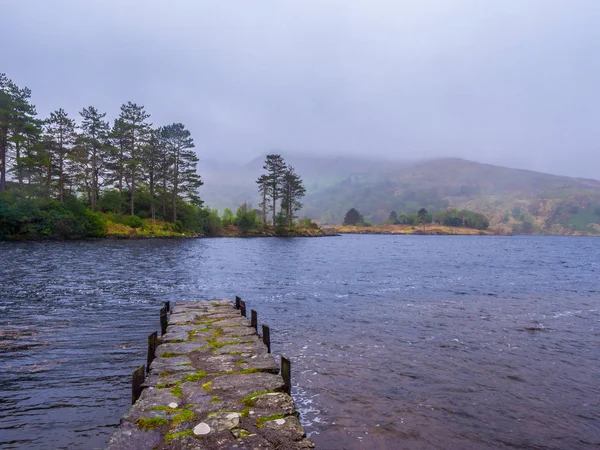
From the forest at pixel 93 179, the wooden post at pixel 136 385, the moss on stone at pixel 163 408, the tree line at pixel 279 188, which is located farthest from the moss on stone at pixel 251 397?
the tree line at pixel 279 188

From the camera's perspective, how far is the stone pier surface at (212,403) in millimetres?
6641

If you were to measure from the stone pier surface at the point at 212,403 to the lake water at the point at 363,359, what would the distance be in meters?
1.30

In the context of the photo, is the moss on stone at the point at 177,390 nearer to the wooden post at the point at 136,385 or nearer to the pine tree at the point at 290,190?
the wooden post at the point at 136,385

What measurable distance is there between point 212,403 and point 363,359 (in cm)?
697

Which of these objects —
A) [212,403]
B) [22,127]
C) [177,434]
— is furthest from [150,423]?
[22,127]

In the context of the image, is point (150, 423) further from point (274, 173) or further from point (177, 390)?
point (274, 173)

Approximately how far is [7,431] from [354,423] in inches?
300

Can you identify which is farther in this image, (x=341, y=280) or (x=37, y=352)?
(x=341, y=280)

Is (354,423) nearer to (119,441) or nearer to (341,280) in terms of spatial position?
(119,441)

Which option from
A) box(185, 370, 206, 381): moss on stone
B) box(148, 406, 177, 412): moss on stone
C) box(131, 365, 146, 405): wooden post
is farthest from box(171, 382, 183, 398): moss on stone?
box(131, 365, 146, 405): wooden post

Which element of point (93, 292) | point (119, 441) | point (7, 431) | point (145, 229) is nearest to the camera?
point (119, 441)

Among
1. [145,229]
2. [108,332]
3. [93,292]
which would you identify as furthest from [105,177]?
[108,332]

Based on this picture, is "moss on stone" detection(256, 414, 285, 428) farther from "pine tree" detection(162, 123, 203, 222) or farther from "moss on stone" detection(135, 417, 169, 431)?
"pine tree" detection(162, 123, 203, 222)

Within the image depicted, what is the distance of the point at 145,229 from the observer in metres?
90.9
